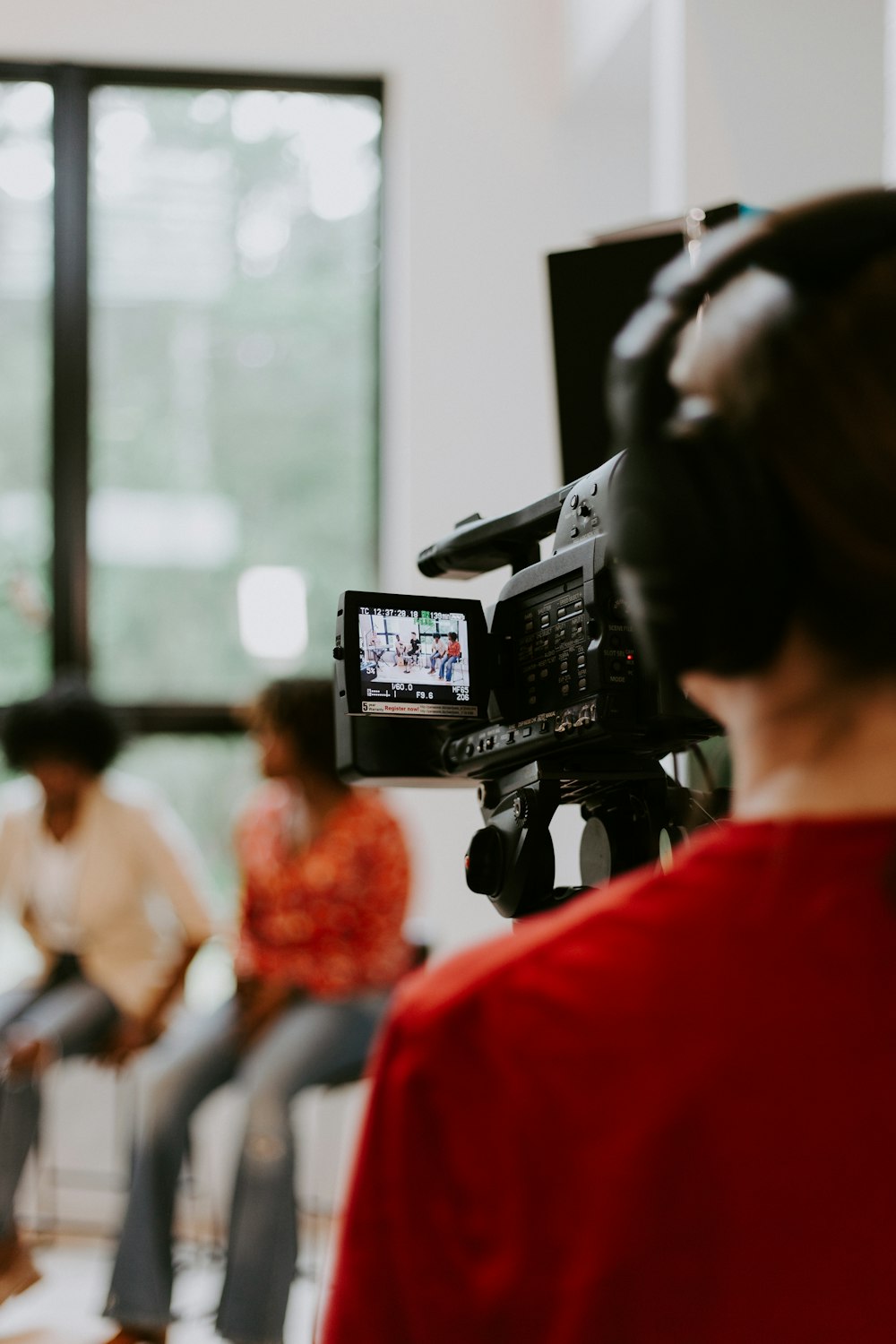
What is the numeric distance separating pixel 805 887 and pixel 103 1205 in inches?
125

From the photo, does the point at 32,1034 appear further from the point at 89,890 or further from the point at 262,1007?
the point at 262,1007

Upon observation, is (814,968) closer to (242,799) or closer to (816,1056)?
(816,1056)

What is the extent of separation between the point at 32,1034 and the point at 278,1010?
0.57 m

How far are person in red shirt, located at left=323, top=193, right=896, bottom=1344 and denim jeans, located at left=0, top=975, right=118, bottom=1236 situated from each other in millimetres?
2597

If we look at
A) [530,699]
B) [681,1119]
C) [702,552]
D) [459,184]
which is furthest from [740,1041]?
[459,184]

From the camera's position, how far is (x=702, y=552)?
20.2 inches

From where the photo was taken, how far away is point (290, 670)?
3617 millimetres

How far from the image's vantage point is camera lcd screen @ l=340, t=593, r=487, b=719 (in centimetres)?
115

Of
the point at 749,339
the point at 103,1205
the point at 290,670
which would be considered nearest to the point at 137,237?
the point at 290,670

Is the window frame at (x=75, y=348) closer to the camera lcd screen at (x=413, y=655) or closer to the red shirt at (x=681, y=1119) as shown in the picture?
the camera lcd screen at (x=413, y=655)

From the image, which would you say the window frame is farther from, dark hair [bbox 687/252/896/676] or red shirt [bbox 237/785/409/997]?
dark hair [bbox 687/252/896/676]

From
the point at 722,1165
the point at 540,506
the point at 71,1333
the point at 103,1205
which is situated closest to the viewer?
the point at 722,1165

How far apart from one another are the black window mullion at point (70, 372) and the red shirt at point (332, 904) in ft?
3.58

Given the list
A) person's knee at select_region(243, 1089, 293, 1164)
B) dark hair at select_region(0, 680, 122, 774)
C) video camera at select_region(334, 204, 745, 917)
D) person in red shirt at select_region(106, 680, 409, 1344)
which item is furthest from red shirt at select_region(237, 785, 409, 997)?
video camera at select_region(334, 204, 745, 917)
